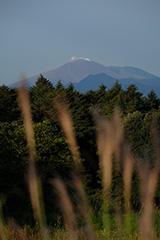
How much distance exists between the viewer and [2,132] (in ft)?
55.0

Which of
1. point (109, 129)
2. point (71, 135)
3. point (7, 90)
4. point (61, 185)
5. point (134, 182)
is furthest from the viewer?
point (7, 90)

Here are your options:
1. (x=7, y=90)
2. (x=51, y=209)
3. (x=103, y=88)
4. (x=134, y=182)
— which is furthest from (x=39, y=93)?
(x=51, y=209)

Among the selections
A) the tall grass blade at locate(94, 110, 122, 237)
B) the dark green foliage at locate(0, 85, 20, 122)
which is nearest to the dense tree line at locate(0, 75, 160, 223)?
the dark green foliage at locate(0, 85, 20, 122)

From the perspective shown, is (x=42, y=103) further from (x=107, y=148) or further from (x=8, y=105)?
(x=107, y=148)

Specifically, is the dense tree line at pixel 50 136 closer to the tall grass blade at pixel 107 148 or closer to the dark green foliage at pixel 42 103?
the dark green foliage at pixel 42 103

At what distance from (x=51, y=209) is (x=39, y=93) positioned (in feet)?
86.7

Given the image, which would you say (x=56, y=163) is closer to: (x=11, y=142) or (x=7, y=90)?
(x=11, y=142)

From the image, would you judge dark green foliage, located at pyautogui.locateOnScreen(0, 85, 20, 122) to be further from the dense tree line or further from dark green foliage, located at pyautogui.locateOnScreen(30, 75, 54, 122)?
dark green foliage, located at pyautogui.locateOnScreen(30, 75, 54, 122)

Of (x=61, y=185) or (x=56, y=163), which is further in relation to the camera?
(x=56, y=163)

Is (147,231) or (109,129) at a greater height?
(109,129)

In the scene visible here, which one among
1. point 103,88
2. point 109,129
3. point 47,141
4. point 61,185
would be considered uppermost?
point 103,88

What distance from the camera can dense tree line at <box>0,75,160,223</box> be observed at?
48.1 feet

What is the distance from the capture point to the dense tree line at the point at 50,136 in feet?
48.1

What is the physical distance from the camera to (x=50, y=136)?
19.0 m
